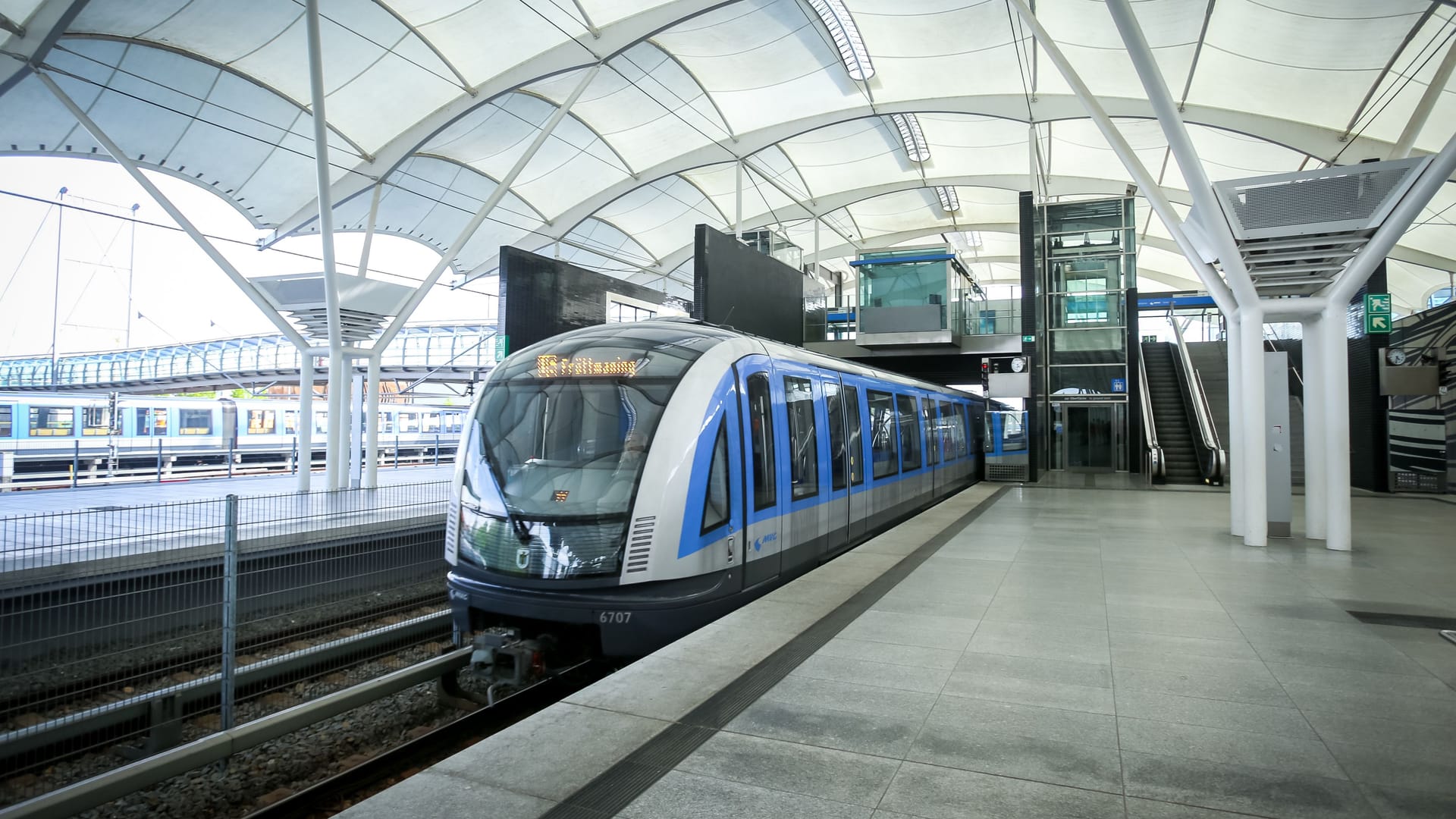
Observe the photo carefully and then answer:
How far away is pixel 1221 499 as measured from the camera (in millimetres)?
16047

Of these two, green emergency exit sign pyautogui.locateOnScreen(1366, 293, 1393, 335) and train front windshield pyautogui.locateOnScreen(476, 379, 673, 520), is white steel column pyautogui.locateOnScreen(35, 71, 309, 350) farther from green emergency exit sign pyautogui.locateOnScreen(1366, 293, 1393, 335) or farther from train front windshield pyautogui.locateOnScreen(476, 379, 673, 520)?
green emergency exit sign pyautogui.locateOnScreen(1366, 293, 1393, 335)

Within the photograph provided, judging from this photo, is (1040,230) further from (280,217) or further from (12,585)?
(12,585)

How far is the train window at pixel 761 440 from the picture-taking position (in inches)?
283

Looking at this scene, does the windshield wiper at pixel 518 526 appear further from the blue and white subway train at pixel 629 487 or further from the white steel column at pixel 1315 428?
the white steel column at pixel 1315 428

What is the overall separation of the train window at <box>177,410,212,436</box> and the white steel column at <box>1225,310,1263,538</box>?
28.5 metres

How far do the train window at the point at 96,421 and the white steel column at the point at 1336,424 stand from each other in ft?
92.7

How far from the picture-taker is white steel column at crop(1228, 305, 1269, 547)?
982 cm

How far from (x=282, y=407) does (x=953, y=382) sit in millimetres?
25470

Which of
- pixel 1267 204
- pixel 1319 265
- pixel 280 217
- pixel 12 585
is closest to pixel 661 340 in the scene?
pixel 12 585

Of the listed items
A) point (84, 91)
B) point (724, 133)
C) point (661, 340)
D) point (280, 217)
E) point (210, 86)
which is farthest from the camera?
point (724, 133)

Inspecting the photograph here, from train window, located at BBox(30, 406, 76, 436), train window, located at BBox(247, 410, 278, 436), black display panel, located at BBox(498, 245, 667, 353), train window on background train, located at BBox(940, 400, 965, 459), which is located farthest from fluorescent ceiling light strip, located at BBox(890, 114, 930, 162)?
train window, located at BBox(30, 406, 76, 436)

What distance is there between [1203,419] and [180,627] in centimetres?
2258

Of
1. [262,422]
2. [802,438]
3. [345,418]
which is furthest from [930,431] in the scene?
[262,422]

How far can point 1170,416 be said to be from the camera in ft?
76.9
